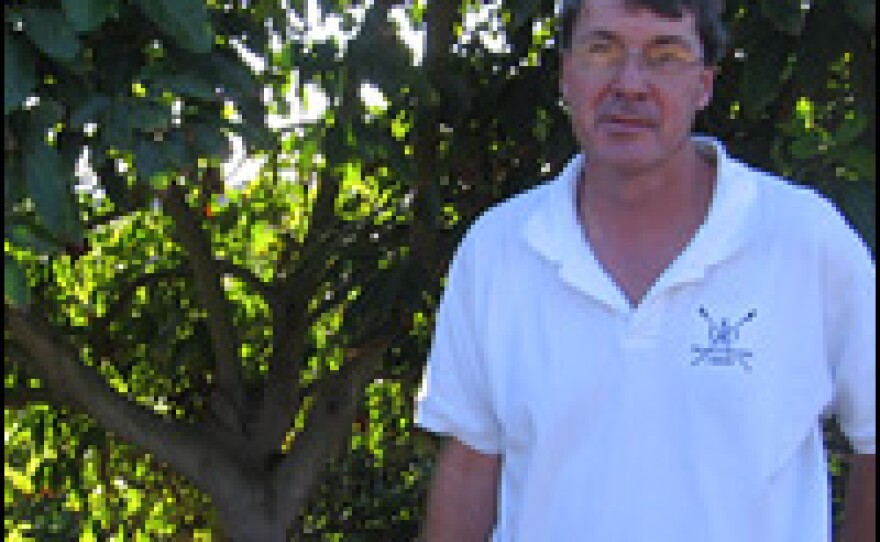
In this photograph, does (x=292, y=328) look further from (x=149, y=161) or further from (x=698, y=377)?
(x=698, y=377)

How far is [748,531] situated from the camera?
72.9 inches

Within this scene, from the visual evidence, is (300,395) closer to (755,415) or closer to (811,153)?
(811,153)

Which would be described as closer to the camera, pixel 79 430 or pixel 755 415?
pixel 755 415

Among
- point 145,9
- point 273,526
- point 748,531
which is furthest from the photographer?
point 273,526

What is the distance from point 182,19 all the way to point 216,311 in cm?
265

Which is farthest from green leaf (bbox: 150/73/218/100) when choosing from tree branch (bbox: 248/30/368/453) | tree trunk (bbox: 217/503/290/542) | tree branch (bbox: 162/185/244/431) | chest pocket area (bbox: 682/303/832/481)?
tree trunk (bbox: 217/503/290/542)

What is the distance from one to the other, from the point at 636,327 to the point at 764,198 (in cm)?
23

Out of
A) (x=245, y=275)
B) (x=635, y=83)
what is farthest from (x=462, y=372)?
(x=245, y=275)

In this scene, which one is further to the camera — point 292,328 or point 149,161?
point 292,328

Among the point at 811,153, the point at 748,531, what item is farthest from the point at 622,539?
the point at 811,153

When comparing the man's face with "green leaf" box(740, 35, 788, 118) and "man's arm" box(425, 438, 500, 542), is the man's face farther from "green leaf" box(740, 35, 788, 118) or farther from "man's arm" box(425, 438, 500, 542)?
"green leaf" box(740, 35, 788, 118)

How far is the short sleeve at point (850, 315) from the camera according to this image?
188cm

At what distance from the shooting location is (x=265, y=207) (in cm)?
579

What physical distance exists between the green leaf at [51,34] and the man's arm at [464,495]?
97 cm
